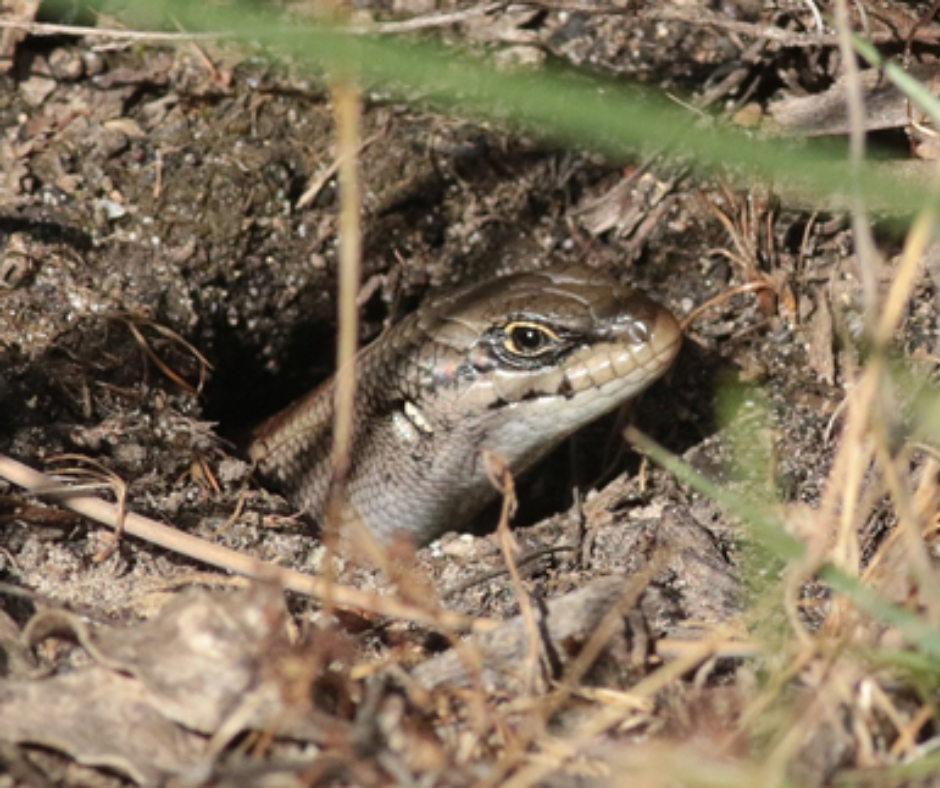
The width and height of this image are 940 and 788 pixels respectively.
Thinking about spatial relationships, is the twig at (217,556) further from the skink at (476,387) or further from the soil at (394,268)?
the skink at (476,387)

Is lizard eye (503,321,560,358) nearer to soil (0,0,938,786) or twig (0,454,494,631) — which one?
soil (0,0,938,786)

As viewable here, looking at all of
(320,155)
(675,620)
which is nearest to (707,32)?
(320,155)

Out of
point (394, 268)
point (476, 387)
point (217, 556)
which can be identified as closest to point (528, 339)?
point (476, 387)

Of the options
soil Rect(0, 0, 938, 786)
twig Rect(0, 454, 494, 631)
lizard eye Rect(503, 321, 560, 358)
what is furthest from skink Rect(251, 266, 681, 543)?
twig Rect(0, 454, 494, 631)

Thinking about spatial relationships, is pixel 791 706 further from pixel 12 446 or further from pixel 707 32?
pixel 707 32

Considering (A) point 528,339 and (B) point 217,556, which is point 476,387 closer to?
(A) point 528,339

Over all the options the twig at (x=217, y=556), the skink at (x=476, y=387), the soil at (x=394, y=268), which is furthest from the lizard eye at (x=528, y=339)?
the twig at (x=217, y=556)
